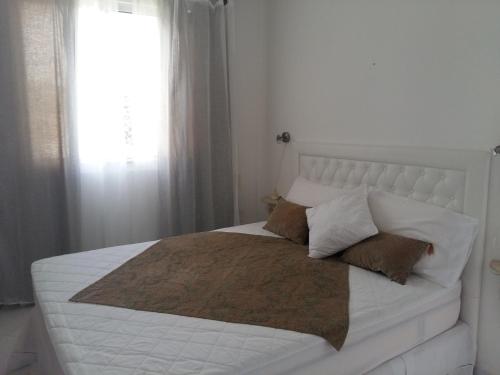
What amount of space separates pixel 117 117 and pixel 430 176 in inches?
91.7

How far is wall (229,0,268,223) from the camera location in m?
3.46

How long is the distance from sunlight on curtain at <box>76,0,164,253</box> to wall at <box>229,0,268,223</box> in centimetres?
78

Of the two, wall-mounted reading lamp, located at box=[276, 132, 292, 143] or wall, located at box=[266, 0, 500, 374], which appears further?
wall-mounted reading lamp, located at box=[276, 132, 292, 143]

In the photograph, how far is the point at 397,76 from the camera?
7.57ft

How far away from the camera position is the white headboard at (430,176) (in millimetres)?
1897

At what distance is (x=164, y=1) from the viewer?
9.80 ft

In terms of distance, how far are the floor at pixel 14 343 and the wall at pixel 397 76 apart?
241 centimetres

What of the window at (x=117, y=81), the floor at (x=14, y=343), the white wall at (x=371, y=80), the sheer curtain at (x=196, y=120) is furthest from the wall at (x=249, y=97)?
the floor at (x=14, y=343)

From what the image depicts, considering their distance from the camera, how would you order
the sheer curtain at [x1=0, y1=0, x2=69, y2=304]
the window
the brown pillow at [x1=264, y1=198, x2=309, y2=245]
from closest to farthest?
the brown pillow at [x1=264, y1=198, x2=309, y2=245]
the sheer curtain at [x1=0, y1=0, x2=69, y2=304]
the window

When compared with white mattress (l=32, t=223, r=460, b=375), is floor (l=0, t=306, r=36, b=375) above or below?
below

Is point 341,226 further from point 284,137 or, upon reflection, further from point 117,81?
point 117,81

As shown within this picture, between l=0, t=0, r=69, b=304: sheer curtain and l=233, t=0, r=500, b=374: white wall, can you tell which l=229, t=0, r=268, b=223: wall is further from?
l=0, t=0, r=69, b=304: sheer curtain

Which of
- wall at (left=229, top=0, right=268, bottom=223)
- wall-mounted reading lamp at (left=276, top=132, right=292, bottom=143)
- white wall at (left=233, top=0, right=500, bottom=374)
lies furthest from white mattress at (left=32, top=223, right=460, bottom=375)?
wall at (left=229, top=0, right=268, bottom=223)

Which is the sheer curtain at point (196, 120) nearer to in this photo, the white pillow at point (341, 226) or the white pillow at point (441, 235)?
the white pillow at point (341, 226)
